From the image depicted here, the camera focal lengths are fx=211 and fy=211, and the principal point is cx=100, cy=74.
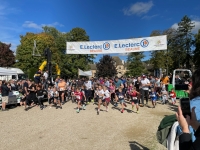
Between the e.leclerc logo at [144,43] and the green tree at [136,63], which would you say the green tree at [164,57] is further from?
the e.leclerc logo at [144,43]

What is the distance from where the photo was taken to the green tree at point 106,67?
55.3 metres

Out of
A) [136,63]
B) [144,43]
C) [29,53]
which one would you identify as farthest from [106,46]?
[136,63]

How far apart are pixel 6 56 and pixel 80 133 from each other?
4629 cm

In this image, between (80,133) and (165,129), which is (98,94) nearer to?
(80,133)

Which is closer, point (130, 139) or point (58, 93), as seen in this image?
point (130, 139)

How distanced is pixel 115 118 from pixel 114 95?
555 cm

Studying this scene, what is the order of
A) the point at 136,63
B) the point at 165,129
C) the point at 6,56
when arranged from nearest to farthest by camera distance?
the point at 165,129 < the point at 6,56 < the point at 136,63

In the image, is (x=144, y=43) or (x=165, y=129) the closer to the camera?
(x=165, y=129)

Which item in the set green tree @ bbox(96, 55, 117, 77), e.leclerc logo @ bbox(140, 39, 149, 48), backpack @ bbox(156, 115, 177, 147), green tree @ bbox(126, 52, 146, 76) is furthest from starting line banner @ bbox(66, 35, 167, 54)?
green tree @ bbox(126, 52, 146, 76)

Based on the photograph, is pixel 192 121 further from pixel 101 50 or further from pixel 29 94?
pixel 101 50

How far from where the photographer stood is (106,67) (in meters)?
55.7

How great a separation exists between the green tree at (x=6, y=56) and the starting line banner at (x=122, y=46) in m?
33.5

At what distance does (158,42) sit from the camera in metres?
17.1

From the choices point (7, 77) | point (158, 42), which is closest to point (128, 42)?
point (158, 42)
